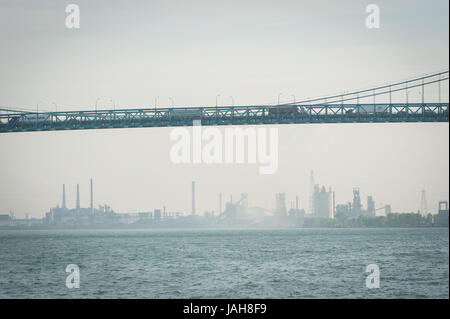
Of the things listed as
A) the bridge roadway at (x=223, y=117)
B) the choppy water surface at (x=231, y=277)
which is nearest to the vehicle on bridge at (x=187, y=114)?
the bridge roadway at (x=223, y=117)

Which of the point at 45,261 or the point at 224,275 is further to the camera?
the point at 45,261

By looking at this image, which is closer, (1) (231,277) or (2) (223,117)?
(1) (231,277)

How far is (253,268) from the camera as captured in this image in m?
46.1

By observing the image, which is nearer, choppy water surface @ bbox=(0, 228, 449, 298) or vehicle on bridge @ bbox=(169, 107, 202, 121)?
choppy water surface @ bbox=(0, 228, 449, 298)

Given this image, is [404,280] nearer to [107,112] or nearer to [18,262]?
[18,262]

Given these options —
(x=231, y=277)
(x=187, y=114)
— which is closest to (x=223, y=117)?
(x=187, y=114)

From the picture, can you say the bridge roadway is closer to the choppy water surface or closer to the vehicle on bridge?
the vehicle on bridge

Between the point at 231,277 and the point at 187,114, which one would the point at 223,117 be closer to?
the point at 187,114

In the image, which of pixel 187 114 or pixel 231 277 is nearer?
pixel 231 277

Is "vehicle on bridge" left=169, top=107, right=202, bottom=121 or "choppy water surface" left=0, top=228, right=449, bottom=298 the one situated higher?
"vehicle on bridge" left=169, top=107, right=202, bottom=121

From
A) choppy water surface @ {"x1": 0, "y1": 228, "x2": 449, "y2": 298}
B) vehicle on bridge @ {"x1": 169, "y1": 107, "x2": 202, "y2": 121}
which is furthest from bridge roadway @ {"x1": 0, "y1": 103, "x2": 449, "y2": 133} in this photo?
choppy water surface @ {"x1": 0, "y1": 228, "x2": 449, "y2": 298}

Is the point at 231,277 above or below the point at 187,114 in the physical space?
below
